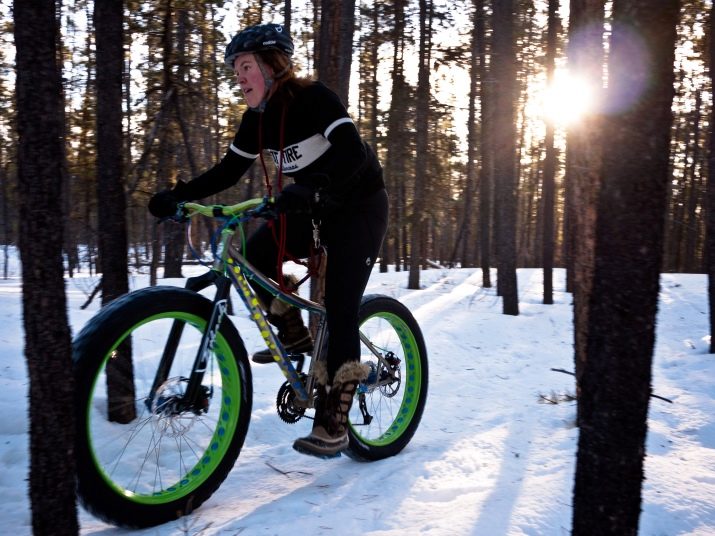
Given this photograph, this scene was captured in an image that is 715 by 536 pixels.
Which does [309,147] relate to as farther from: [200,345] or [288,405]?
[288,405]

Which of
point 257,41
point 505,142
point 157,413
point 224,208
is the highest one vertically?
point 505,142

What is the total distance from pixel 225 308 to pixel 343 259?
782 mm

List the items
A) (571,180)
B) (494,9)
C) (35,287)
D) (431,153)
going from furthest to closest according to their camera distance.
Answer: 1. (431,153)
2. (494,9)
3. (571,180)
4. (35,287)

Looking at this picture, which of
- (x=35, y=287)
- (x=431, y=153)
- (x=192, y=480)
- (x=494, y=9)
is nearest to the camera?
(x=35, y=287)

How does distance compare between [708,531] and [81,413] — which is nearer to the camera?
[81,413]

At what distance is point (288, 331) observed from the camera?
12.0 ft

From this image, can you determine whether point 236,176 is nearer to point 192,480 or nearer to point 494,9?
point 192,480

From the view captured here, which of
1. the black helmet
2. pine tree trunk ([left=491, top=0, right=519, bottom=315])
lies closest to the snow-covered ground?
the black helmet

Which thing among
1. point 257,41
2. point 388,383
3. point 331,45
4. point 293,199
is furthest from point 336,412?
point 331,45

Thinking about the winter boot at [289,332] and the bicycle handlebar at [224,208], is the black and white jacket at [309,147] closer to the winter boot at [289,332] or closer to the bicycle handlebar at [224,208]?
the bicycle handlebar at [224,208]

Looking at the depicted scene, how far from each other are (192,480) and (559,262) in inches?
2020

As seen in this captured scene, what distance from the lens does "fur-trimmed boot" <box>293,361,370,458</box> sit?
324 cm

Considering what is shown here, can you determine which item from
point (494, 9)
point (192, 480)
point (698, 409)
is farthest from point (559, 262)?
point (192, 480)

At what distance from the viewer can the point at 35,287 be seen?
1.99 meters
